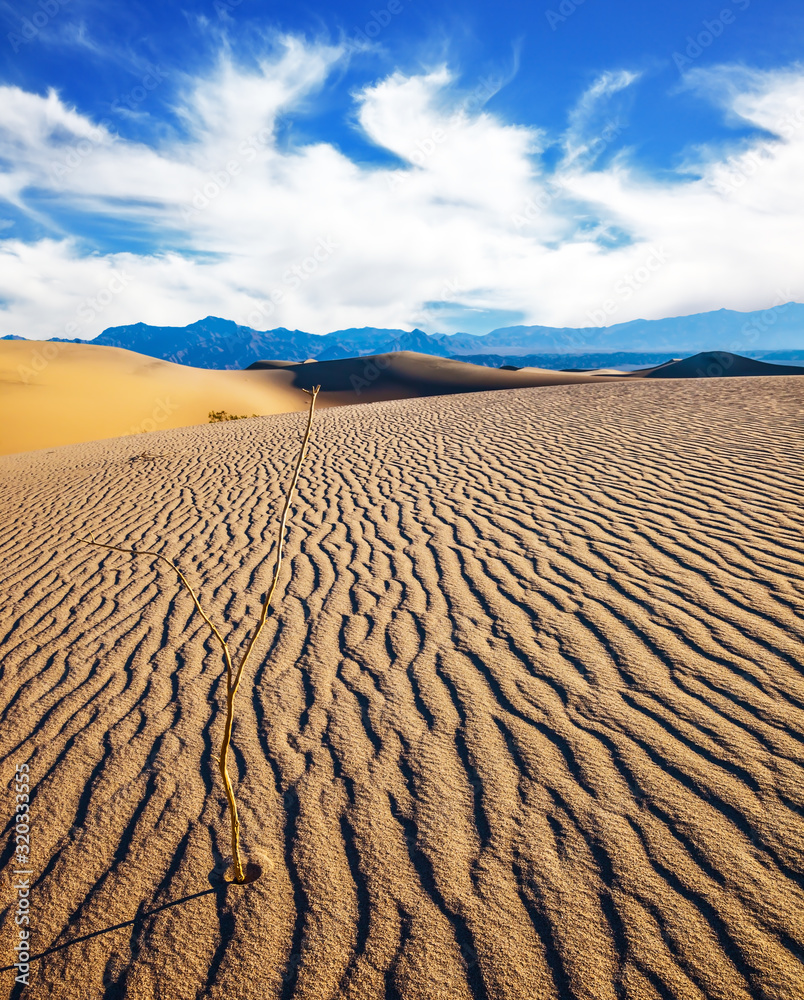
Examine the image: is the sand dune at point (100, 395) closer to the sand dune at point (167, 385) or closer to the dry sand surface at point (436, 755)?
the sand dune at point (167, 385)

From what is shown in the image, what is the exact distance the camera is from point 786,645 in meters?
3.09

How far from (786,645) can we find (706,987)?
200cm

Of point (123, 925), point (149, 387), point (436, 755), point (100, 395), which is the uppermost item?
point (149, 387)

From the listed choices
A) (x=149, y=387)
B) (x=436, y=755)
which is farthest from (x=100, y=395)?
(x=436, y=755)

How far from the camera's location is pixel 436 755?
2609 mm

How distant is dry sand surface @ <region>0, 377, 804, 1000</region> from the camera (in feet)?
5.96

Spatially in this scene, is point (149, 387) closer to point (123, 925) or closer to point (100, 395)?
point (100, 395)

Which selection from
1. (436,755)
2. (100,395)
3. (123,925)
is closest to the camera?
(123,925)

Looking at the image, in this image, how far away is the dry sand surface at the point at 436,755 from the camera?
71.5 inches

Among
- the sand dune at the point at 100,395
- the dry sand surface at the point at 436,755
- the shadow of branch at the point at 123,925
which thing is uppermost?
the sand dune at the point at 100,395

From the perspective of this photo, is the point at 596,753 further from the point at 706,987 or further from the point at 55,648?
the point at 55,648

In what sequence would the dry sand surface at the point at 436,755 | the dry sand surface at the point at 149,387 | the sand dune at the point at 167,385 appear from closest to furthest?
1. the dry sand surface at the point at 436,755
2. the dry sand surface at the point at 149,387
3. the sand dune at the point at 167,385

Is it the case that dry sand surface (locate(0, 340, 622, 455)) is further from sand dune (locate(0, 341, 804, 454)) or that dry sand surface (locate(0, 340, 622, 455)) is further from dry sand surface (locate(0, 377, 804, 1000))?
dry sand surface (locate(0, 377, 804, 1000))

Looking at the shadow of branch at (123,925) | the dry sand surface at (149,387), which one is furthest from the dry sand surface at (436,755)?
the dry sand surface at (149,387)
